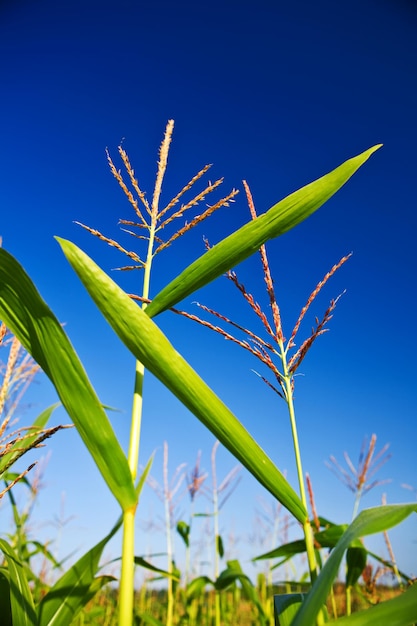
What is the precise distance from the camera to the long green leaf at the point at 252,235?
96cm

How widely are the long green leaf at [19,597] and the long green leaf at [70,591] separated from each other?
0.12ft

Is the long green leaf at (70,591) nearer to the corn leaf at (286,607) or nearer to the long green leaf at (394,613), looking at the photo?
the corn leaf at (286,607)

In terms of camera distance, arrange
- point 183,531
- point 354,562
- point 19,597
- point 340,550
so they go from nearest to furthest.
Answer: point 340,550 < point 19,597 < point 354,562 < point 183,531

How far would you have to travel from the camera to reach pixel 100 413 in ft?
2.59

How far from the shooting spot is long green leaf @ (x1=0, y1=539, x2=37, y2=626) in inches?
36.6

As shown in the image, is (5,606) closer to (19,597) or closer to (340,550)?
(19,597)

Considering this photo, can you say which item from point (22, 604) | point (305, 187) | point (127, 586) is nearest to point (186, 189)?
point (305, 187)

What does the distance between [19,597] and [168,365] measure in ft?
2.28

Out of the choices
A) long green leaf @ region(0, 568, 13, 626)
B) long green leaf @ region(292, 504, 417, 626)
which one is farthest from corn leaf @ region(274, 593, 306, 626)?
long green leaf @ region(0, 568, 13, 626)

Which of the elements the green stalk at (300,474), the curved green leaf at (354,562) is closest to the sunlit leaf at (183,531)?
the curved green leaf at (354,562)

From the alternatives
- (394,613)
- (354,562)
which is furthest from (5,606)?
(354,562)

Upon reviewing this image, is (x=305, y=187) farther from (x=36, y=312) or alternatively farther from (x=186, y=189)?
(x=36, y=312)

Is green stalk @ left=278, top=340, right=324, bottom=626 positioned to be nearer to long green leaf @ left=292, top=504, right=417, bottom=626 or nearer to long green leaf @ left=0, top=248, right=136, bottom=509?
long green leaf @ left=292, top=504, right=417, bottom=626

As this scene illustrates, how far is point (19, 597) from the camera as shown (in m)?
0.95
